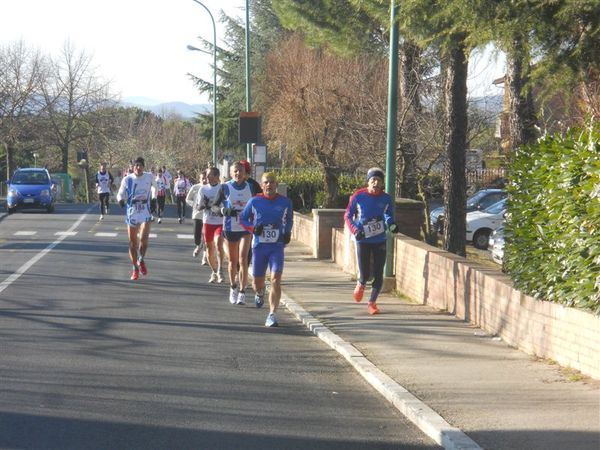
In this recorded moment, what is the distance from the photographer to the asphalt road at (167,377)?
7.11 meters

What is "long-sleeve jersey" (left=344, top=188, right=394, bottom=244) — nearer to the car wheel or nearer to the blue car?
the car wheel

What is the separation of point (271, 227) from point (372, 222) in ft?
5.30

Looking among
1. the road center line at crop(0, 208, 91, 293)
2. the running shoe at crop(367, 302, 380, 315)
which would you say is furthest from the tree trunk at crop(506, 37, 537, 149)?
the road center line at crop(0, 208, 91, 293)

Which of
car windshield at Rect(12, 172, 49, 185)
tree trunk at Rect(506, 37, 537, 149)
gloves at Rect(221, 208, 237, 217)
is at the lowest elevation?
gloves at Rect(221, 208, 237, 217)

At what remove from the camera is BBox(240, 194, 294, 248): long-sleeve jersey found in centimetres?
1251

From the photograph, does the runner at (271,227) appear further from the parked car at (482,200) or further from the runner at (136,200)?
the parked car at (482,200)

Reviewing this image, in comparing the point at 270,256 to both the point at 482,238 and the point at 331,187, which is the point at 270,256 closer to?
the point at 482,238

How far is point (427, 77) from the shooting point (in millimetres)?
26719

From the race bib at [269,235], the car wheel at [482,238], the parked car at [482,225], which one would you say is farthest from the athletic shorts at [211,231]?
the car wheel at [482,238]

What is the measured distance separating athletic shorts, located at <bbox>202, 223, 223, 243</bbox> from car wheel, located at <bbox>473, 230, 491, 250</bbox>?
11.9 metres

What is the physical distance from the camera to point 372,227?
13500 mm

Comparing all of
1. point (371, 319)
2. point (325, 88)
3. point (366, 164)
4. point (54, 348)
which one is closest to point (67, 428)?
point (54, 348)

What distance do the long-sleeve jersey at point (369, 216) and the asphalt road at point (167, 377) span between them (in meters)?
1.54

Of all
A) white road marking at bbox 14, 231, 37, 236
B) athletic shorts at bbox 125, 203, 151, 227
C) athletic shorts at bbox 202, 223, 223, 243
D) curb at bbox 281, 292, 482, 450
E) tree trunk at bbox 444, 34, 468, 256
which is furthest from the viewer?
white road marking at bbox 14, 231, 37, 236
